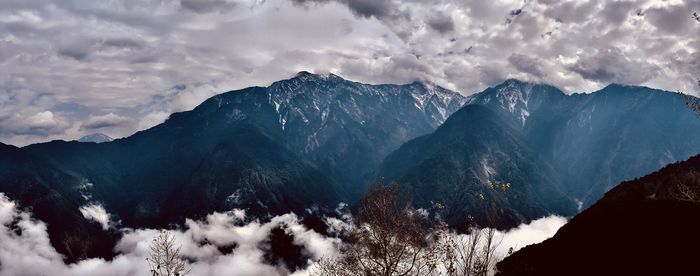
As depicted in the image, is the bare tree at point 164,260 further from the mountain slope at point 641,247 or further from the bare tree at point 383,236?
the mountain slope at point 641,247

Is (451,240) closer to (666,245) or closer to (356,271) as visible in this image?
(356,271)

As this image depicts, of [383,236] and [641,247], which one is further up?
[641,247]

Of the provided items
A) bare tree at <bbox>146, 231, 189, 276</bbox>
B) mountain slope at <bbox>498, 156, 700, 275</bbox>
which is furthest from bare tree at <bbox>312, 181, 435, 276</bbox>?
bare tree at <bbox>146, 231, 189, 276</bbox>

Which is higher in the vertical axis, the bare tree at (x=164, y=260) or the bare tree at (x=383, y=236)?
the bare tree at (x=164, y=260)

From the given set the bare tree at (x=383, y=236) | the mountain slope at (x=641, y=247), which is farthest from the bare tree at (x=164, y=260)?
the mountain slope at (x=641, y=247)

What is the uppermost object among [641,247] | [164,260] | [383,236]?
[164,260]

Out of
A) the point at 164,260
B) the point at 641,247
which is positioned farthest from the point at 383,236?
the point at 641,247

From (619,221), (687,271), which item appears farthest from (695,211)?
(619,221)

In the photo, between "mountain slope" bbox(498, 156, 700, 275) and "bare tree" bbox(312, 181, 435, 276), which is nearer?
"bare tree" bbox(312, 181, 435, 276)

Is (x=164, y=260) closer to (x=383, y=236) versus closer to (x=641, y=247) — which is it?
(x=383, y=236)

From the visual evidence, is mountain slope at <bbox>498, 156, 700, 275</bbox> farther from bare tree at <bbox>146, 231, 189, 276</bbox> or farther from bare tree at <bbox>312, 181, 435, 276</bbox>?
bare tree at <bbox>146, 231, 189, 276</bbox>

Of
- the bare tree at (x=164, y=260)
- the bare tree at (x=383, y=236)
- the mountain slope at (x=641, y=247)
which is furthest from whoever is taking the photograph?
the mountain slope at (x=641, y=247)

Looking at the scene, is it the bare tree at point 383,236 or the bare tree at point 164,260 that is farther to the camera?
the bare tree at point 164,260
